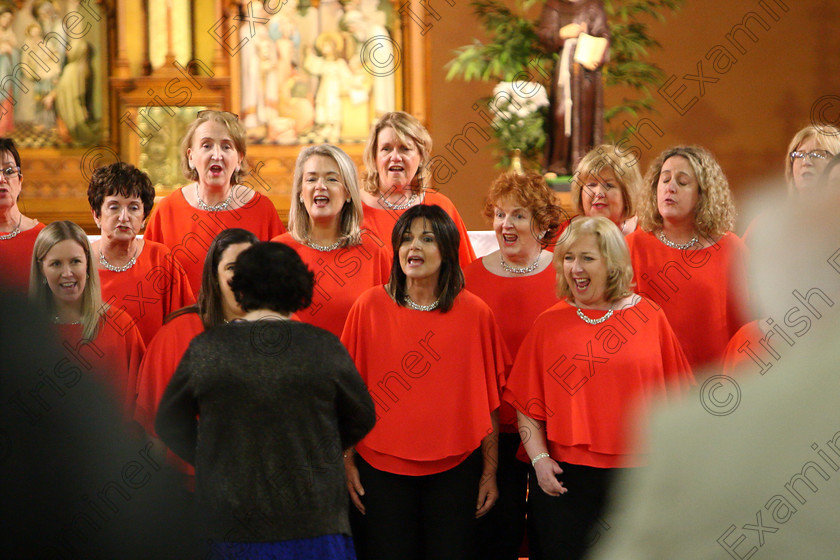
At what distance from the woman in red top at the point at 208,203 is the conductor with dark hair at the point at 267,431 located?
1.52 metres

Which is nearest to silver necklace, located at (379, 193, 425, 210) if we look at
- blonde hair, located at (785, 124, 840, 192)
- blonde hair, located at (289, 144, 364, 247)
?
blonde hair, located at (289, 144, 364, 247)

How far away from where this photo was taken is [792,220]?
0.67m

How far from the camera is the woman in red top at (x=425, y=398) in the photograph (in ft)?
10.6

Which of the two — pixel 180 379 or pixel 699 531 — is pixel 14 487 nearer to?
pixel 699 531

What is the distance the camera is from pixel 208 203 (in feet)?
13.2

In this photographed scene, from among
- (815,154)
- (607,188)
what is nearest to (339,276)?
(607,188)

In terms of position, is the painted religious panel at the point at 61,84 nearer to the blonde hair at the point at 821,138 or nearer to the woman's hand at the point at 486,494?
the woman's hand at the point at 486,494

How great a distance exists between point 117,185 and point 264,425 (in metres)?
1.72

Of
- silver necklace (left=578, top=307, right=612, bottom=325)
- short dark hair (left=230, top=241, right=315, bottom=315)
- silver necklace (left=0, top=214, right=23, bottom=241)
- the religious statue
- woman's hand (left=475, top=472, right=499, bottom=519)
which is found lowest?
woman's hand (left=475, top=472, right=499, bottom=519)

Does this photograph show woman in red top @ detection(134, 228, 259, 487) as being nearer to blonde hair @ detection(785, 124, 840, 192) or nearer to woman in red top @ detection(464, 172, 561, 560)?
woman in red top @ detection(464, 172, 561, 560)

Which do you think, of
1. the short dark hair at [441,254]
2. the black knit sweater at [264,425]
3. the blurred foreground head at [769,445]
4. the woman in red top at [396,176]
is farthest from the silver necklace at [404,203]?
the blurred foreground head at [769,445]

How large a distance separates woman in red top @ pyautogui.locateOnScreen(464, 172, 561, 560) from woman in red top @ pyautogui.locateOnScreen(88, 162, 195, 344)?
119 cm

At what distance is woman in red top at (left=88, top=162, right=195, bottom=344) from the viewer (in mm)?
3654

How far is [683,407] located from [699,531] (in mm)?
94
